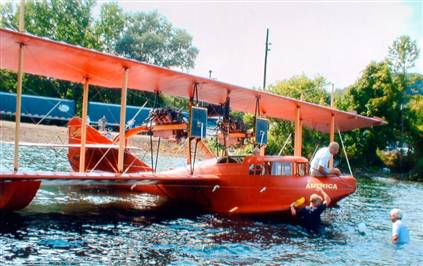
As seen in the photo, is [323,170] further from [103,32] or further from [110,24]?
[110,24]

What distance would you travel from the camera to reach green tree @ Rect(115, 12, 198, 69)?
78.0 m

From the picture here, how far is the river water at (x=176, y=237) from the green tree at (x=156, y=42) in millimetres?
62963

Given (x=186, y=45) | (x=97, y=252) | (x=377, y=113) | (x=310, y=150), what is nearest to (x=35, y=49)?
(x=97, y=252)

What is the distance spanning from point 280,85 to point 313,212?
28838mm

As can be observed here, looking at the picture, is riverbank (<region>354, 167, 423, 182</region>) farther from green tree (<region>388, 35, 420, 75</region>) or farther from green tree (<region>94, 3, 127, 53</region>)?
green tree (<region>94, 3, 127, 53</region>)

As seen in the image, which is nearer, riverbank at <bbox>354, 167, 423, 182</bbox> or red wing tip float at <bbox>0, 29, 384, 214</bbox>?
red wing tip float at <bbox>0, 29, 384, 214</bbox>

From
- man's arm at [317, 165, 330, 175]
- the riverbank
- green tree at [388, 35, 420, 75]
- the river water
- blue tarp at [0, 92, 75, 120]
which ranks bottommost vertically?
the river water

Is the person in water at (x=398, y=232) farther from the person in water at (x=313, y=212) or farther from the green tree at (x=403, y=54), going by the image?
the green tree at (x=403, y=54)

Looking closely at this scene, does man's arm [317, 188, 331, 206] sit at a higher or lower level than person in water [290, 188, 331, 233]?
higher

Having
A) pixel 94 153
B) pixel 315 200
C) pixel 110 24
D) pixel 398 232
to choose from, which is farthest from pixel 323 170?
pixel 110 24

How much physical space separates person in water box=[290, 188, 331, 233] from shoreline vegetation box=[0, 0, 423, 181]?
554 cm

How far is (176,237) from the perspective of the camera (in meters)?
12.0

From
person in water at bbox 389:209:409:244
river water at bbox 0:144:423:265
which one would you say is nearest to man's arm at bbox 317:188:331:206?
river water at bbox 0:144:423:265

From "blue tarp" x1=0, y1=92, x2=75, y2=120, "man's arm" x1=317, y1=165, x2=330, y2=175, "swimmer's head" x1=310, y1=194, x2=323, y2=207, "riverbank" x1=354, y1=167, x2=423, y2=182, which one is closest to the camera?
"swimmer's head" x1=310, y1=194, x2=323, y2=207
